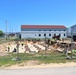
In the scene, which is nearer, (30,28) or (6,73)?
(6,73)

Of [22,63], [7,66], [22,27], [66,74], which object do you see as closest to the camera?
[66,74]

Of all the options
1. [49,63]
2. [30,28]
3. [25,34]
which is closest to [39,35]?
[25,34]

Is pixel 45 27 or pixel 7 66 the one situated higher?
pixel 45 27

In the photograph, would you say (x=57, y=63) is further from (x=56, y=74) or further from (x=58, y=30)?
(x=58, y=30)

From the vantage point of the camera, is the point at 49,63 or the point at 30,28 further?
the point at 30,28

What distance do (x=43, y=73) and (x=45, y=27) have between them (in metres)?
80.2

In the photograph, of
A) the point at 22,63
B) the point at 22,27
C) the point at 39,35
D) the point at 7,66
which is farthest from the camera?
the point at 22,27

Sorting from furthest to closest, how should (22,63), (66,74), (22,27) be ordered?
(22,27)
(22,63)
(66,74)

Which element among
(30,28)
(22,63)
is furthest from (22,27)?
(22,63)

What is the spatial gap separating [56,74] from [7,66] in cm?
346

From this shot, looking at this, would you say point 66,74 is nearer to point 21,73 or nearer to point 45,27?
point 21,73

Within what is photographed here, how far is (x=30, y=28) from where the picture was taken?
85500 mm

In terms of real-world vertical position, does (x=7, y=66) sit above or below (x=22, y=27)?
below

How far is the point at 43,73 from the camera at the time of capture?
897cm
